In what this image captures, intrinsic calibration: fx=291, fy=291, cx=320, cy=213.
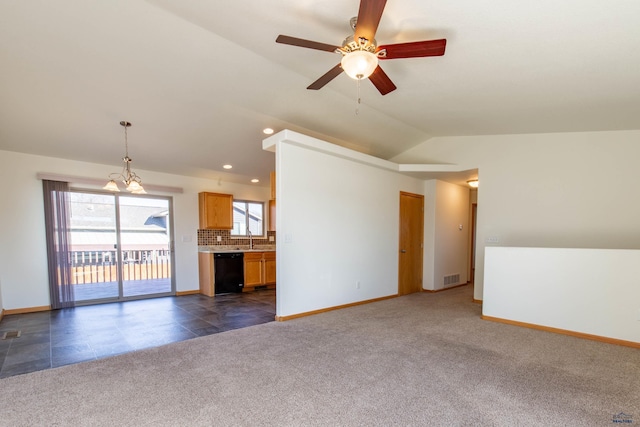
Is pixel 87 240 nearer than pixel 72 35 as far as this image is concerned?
No

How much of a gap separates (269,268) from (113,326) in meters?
3.17

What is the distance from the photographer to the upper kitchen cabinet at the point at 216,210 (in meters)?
6.15

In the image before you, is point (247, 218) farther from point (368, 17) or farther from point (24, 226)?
point (368, 17)

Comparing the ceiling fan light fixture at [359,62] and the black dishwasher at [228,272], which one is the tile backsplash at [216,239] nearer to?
the black dishwasher at [228,272]

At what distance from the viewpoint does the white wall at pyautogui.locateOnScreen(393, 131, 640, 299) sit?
3.96m

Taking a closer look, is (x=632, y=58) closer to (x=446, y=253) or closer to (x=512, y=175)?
(x=512, y=175)

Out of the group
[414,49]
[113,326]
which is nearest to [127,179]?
[113,326]

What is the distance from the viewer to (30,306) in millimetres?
4562

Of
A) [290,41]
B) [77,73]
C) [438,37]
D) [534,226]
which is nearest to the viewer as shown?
[290,41]

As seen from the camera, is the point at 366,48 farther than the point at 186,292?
No

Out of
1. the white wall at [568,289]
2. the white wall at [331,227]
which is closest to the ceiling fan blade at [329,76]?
the white wall at [331,227]

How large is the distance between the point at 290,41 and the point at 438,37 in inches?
49.0

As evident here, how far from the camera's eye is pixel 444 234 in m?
6.22

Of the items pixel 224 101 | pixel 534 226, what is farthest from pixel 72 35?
pixel 534 226
